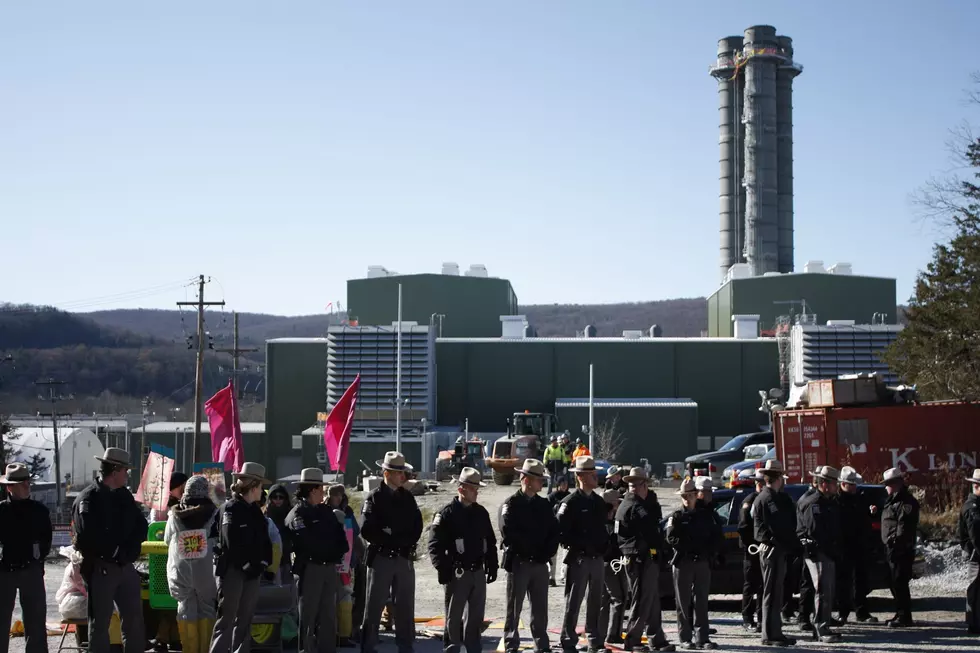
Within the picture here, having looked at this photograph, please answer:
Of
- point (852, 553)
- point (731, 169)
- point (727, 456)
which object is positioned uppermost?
point (731, 169)

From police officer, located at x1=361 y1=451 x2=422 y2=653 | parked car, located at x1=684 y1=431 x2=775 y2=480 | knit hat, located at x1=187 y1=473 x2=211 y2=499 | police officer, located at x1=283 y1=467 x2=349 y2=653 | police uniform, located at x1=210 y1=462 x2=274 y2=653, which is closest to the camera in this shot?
police uniform, located at x1=210 y1=462 x2=274 y2=653

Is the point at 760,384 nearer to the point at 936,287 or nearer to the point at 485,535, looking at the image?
the point at 936,287

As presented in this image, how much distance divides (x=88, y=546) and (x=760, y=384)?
59104mm

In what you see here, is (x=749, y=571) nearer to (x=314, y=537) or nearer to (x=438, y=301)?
(x=314, y=537)

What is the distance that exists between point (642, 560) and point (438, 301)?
6395cm

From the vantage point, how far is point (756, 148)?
82250 millimetres

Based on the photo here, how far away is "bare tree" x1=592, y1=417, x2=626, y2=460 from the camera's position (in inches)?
2345

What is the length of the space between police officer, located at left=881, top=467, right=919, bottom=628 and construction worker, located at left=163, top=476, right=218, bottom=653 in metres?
8.20

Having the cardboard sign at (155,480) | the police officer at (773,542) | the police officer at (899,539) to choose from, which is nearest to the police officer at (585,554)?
the police officer at (773,542)

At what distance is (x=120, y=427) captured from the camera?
98562 millimetres

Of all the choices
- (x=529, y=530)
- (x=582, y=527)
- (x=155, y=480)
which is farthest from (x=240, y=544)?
(x=155, y=480)

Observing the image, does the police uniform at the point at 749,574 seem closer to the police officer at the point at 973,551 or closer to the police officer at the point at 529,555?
the police officer at the point at 973,551

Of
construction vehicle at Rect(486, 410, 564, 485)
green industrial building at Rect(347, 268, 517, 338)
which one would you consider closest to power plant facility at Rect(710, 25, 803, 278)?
green industrial building at Rect(347, 268, 517, 338)

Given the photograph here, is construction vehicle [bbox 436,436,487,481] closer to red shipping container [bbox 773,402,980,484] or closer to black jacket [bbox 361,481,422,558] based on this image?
red shipping container [bbox 773,402,980,484]
